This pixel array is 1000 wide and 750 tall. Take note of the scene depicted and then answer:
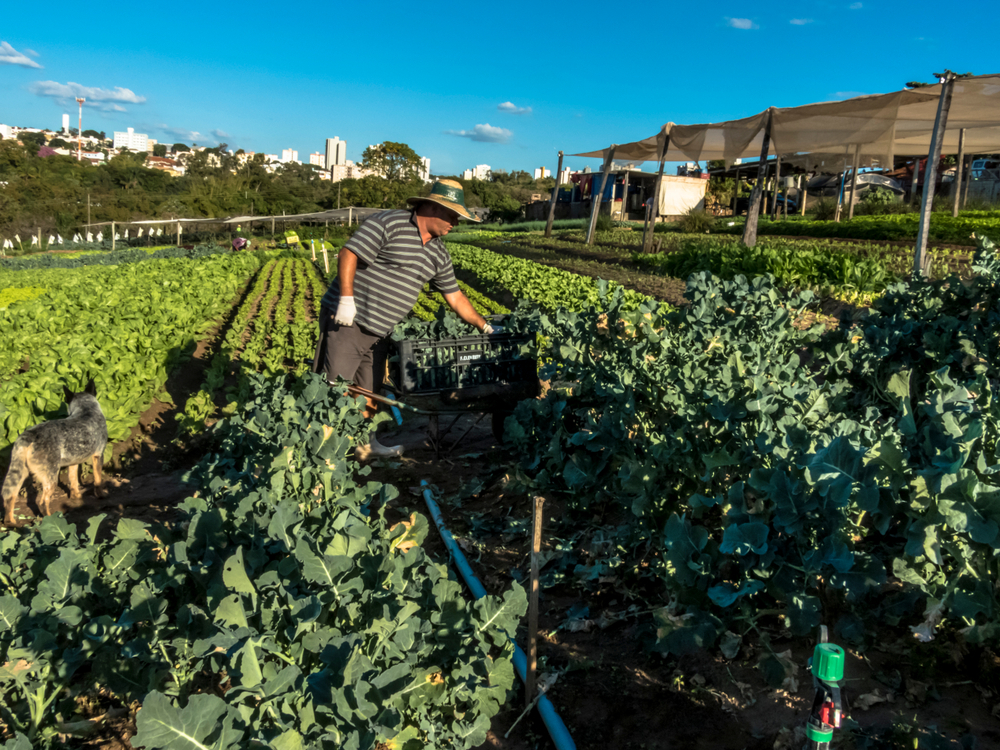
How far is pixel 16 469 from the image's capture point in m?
4.39

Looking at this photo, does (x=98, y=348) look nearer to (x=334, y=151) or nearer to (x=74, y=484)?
(x=74, y=484)

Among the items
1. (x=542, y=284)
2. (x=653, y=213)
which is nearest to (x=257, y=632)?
(x=542, y=284)

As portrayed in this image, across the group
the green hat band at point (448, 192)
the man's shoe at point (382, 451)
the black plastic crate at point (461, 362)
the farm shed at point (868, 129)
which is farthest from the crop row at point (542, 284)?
the farm shed at point (868, 129)

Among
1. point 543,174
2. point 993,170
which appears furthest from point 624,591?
point 543,174

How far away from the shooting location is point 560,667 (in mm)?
2688

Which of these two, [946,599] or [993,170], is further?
[993,170]

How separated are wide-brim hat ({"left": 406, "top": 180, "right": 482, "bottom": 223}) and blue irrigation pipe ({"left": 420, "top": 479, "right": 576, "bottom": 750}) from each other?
199cm

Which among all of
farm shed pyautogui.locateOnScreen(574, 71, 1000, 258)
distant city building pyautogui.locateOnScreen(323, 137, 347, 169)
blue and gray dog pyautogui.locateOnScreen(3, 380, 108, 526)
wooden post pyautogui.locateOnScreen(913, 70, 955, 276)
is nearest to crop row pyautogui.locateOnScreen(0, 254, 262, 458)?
blue and gray dog pyautogui.locateOnScreen(3, 380, 108, 526)

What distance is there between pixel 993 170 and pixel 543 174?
96280 mm

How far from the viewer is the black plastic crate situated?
483 centimetres

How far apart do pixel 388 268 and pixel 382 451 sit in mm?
1490

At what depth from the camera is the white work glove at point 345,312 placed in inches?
178

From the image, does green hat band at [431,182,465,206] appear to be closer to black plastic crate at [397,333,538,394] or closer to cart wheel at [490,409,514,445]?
black plastic crate at [397,333,538,394]

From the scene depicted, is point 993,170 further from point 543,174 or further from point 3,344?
point 543,174
